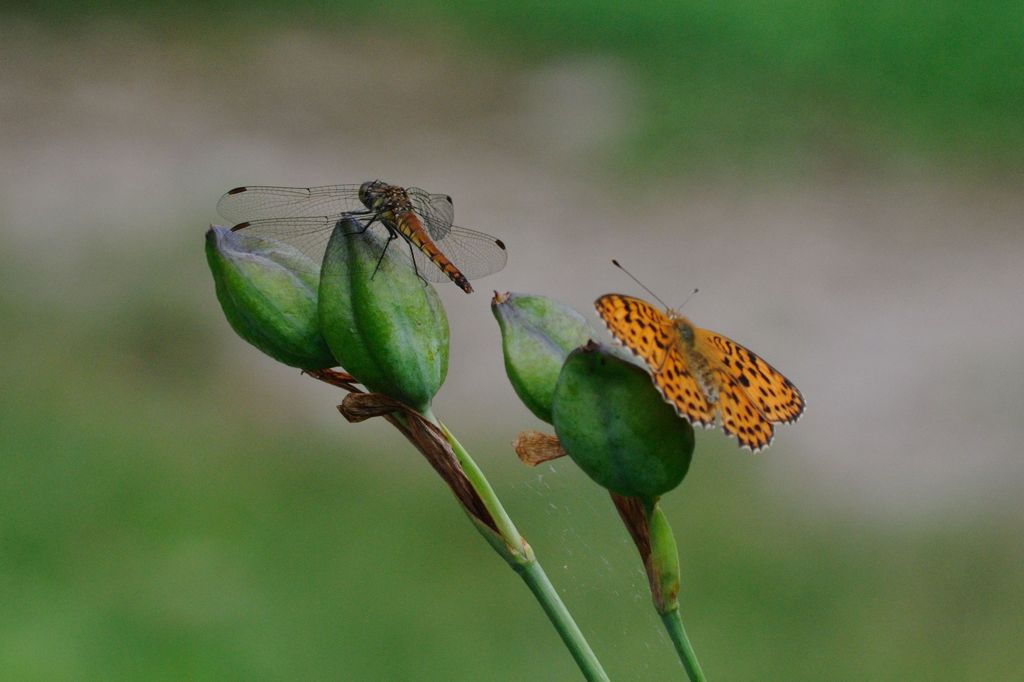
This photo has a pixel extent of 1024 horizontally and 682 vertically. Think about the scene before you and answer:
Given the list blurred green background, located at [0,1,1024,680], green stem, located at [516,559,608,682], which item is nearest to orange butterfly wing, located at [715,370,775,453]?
green stem, located at [516,559,608,682]

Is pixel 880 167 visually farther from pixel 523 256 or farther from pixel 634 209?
pixel 523 256

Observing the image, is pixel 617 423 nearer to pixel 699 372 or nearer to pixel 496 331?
pixel 699 372

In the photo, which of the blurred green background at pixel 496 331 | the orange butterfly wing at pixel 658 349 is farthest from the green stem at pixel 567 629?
the blurred green background at pixel 496 331

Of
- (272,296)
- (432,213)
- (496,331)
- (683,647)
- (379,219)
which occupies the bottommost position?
(683,647)

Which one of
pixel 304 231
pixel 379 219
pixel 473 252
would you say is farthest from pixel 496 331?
pixel 379 219

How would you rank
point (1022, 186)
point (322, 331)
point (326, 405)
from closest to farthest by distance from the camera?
point (322, 331)
point (326, 405)
point (1022, 186)

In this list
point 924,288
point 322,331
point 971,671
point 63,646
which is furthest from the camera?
point 924,288

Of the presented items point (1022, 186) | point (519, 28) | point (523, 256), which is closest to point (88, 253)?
point (523, 256)
